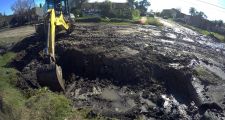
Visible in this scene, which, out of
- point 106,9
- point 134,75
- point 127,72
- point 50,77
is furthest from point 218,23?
point 50,77

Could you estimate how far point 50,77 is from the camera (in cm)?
1561

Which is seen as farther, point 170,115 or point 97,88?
point 97,88

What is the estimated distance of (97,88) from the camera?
58.1ft

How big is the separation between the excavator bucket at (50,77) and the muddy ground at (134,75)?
2.21 ft

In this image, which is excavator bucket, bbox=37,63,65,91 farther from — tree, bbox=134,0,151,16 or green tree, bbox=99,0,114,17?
tree, bbox=134,0,151,16

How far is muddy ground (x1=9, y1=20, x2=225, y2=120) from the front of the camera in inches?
631

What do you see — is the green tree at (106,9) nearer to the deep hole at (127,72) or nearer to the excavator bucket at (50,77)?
the deep hole at (127,72)

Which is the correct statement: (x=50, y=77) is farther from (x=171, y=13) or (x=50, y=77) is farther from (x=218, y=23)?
(x=171, y=13)

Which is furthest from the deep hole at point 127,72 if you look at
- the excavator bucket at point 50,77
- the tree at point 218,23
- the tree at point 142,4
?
the tree at point 142,4

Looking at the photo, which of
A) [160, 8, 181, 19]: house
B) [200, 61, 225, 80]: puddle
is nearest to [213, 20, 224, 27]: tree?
[160, 8, 181, 19]: house

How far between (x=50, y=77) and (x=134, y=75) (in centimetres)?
476

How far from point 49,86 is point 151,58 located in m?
6.66

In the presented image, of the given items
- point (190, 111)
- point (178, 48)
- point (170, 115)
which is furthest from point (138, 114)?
point (178, 48)

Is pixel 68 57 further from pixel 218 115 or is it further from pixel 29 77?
pixel 218 115
